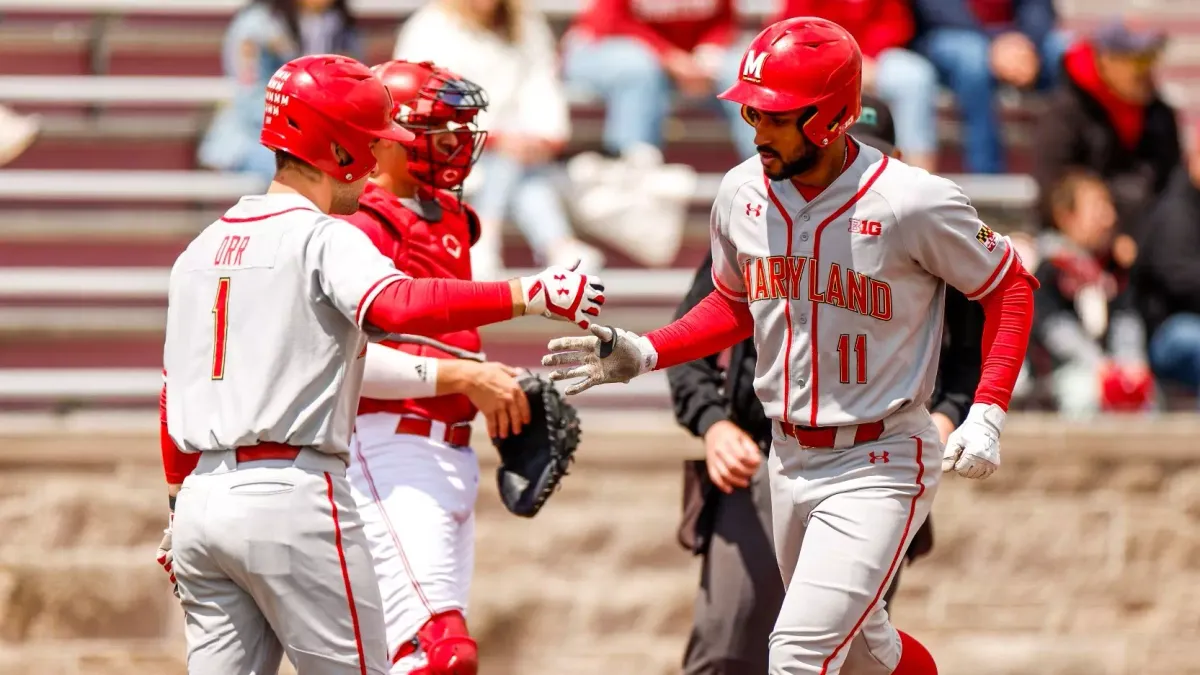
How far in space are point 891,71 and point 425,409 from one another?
414 centimetres

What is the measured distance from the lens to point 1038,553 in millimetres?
8070

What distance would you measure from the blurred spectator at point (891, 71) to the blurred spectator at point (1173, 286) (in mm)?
1093

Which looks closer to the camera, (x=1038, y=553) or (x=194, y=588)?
(x=194, y=588)

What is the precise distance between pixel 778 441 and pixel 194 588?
154 cm

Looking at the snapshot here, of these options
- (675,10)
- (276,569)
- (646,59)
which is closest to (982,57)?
(675,10)

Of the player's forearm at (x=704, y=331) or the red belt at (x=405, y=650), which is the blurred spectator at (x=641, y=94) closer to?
the player's forearm at (x=704, y=331)

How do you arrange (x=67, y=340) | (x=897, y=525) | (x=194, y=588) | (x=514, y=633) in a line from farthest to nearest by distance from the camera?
(x=67, y=340)
(x=514, y=633)
(x=897, y=525)
(x=194, y=588)

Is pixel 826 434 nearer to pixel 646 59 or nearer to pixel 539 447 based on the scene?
pixel 539 447

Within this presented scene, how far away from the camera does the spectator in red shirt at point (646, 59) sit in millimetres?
8445

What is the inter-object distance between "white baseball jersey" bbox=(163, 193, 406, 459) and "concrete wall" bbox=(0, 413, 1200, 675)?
12.1 feet

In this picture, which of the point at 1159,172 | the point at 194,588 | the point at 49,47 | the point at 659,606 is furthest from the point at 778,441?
the point at 49,47

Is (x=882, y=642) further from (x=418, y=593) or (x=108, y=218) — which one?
(x=108, y=218)

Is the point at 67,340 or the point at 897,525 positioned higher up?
the point at 897,525

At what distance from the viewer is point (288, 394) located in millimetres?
Answer: 4094
